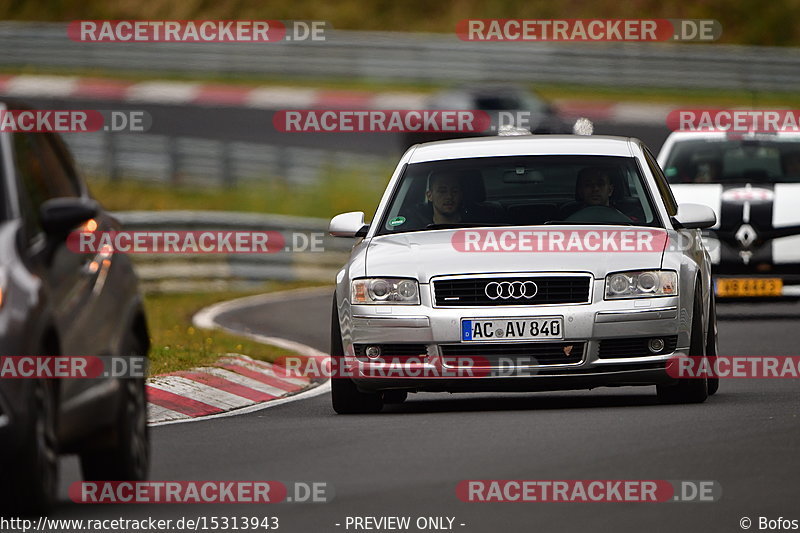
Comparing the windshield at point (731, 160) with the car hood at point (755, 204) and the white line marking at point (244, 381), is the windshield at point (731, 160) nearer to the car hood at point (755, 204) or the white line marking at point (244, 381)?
the car hood at point (755, 204)

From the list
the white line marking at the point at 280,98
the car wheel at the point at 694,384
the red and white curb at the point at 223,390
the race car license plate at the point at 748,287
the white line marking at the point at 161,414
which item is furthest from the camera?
the white line marking at the point at 280,98

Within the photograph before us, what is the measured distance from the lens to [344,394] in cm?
1255

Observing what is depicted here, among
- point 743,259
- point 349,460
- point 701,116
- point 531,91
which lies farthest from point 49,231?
point 531,91

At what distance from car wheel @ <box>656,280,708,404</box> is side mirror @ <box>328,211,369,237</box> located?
205 centimetres

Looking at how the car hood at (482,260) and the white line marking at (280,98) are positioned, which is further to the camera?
the white line marking at (280,98)

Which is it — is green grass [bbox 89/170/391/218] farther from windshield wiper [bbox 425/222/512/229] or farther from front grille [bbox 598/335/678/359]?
front grille [bbox 598/335/678/359]

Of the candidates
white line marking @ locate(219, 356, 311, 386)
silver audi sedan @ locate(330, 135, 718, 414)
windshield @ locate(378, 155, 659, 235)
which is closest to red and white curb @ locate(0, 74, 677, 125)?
white line marking @ locate(219, 356, 311, 386)

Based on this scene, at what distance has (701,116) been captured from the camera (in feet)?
122

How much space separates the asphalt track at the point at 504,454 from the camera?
8523 mm

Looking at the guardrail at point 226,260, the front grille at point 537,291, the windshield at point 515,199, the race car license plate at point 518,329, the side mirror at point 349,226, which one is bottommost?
the guardrail at point 226,260

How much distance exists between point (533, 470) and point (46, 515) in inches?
95.4

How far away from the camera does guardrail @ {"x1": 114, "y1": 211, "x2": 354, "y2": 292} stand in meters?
25.9

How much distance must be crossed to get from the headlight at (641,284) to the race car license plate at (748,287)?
7512 mm

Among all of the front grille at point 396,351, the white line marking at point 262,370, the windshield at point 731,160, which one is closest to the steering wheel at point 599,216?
the front grille at point 396,351
